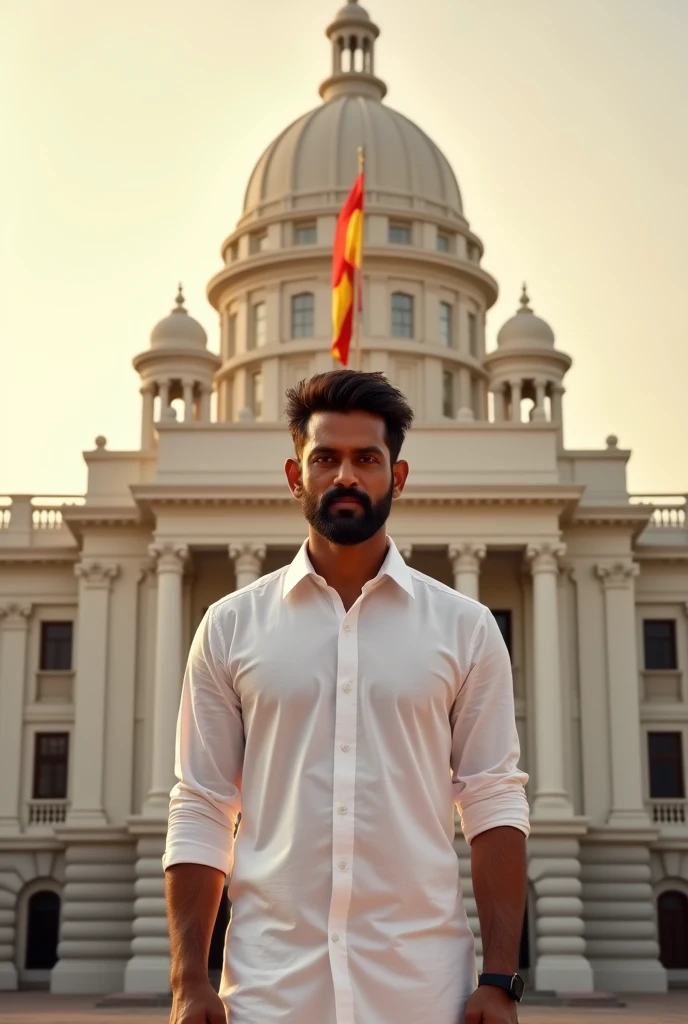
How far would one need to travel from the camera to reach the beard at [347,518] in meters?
4.39

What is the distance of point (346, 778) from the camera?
4.12 m

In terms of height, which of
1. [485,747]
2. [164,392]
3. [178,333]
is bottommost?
[485,747]

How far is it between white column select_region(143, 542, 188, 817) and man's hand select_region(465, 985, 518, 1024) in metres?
31.6

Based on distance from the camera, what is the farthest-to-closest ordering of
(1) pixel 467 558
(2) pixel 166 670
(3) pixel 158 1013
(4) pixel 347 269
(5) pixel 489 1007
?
(4) pixel 347 269 < (1) pixel 467 558 < (2) pixel 166 670 < (3) pixel 158 1013 < (5) pixel 489 1007

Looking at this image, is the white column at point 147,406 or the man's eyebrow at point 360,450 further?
the white column at point 147,406

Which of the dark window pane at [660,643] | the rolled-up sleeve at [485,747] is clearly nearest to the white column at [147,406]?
the dark window pane at [660,643]

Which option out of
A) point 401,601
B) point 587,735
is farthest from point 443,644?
point 587,735

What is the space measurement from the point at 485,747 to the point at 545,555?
32775mm

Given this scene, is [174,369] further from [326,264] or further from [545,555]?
[545,555]

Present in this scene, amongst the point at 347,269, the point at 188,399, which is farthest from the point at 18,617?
the point at 347,269

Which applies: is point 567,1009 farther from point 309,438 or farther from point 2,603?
point 309,438

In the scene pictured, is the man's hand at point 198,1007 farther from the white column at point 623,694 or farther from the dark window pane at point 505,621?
the dark window pane at point 505,621

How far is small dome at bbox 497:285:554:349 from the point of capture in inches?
1900

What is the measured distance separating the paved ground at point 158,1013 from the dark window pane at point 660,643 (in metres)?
8.89
